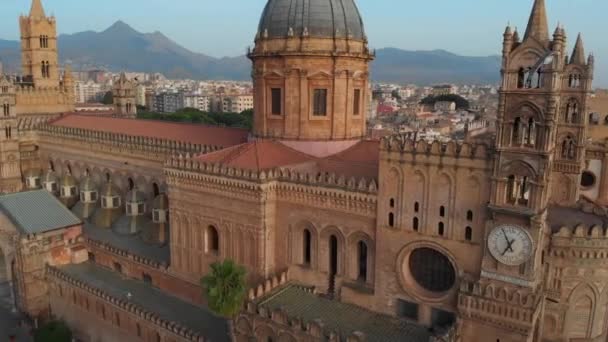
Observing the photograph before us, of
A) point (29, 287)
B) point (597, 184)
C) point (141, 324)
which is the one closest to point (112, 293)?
point (141, 324)

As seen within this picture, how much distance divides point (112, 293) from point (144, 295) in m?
2.09

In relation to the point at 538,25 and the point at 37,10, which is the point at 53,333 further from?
the point at 37,10

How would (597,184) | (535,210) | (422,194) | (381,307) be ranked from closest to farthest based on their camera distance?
(535,210) < (422,194) < (381,307) < (597,184)

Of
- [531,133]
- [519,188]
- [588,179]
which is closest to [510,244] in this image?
[519,188]

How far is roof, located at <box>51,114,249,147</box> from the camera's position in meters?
42.7

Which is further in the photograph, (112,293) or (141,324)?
(112,293)

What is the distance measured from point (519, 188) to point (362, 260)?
398 inches

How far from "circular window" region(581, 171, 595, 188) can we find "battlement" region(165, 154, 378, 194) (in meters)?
28.9

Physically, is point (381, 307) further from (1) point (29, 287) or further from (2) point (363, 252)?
(1) point (29, 287)

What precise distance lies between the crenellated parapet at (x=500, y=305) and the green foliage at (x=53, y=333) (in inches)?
1008

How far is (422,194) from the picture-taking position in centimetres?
2634

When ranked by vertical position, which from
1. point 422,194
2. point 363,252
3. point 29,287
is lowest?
point 29,287

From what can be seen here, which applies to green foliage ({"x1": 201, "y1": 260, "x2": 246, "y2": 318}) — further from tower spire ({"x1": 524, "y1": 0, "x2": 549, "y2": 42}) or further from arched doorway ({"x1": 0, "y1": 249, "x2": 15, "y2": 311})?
arched doorway ({"x1": 0, "y1": 249, "x2": 15, "y2": 311})

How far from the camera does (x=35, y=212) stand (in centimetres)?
3966
